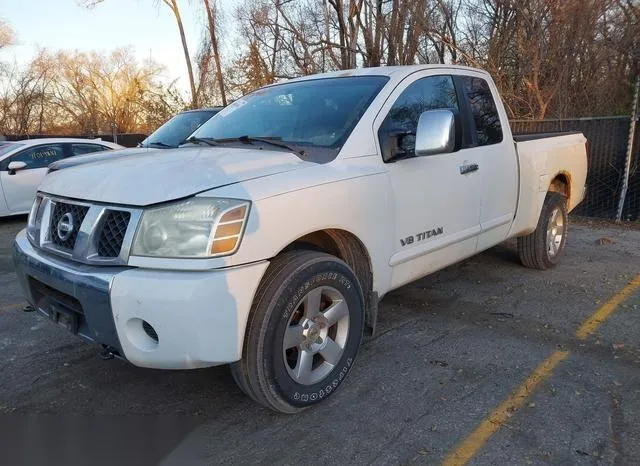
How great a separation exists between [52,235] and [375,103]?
6.73 ft

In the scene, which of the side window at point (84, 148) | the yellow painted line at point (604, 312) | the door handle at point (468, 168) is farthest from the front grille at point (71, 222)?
the side window at point (84, 148)

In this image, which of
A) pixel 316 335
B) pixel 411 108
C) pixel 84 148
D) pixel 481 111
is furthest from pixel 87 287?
pixel 84 148

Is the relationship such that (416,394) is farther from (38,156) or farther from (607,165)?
(38,156)

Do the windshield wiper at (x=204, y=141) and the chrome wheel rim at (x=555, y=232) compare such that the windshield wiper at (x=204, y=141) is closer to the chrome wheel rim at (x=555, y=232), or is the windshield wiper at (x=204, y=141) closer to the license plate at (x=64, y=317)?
the license plate at (x=64, y=317)

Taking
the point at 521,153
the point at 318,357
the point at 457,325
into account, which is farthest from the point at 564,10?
the point at 318,357

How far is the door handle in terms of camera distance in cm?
392

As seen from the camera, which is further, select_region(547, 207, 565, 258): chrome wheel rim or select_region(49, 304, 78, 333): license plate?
select_region(547, 207, 565, 258): chrome wheel rim

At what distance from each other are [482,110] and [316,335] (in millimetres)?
2636

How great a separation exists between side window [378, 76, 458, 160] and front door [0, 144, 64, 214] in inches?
294

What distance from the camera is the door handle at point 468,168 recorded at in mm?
3918

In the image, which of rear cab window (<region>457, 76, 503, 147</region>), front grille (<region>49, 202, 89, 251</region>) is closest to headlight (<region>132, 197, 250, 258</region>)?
Answer: front grille (<region>49, 202, 89, 251</region>)

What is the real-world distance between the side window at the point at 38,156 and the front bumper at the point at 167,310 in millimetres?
8136

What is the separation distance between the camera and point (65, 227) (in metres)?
2.77

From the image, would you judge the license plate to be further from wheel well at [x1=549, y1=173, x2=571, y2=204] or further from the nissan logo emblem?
wheel well at [x1=549, y1=173, x2=571, y2=204]
